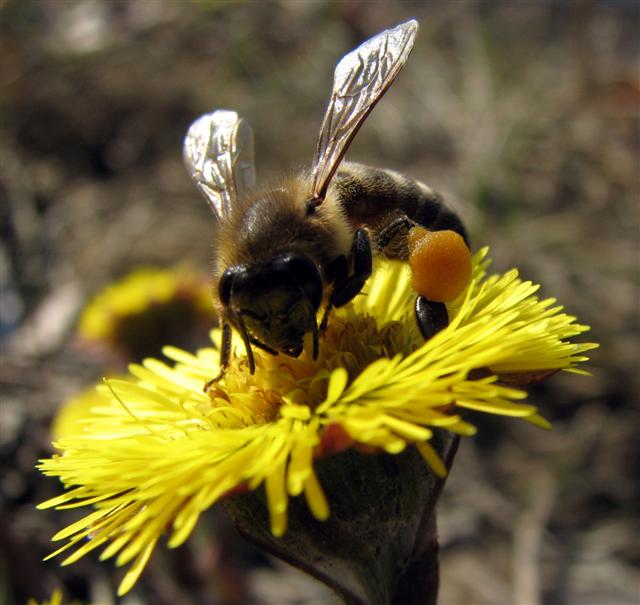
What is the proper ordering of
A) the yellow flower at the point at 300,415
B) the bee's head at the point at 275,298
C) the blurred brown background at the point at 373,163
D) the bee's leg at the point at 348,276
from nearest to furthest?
the yellow flower at the point at 300,415 → the bee's head at the point at 275,298 → the bee's leg at the point at 348,276 → the blurred brown background at the point at 373,163

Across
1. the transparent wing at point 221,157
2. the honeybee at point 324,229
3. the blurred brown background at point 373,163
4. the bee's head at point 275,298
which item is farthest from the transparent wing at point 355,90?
the blurred brown background at point 373,163

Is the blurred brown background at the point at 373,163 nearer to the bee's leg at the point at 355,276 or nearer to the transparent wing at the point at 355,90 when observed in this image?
the bee's leg at the point at 355,276

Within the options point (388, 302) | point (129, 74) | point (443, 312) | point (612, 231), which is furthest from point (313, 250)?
point (129, 74)

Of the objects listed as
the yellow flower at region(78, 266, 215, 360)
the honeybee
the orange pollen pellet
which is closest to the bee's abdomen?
the honeybee

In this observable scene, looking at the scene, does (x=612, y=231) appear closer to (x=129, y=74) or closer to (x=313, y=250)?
(x=313, y=250)

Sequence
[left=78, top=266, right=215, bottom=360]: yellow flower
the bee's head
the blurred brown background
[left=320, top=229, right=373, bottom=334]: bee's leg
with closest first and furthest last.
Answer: the bee's head, [left=320, top=229, right=373, bottom=334]: bee's leg, the blurred brown background, [left=78, top=266, right=215, bottom=360]: yellow flower

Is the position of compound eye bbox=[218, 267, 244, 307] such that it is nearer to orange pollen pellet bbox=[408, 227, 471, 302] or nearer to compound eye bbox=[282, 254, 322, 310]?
compound eye bbox=[282, 254, 322, 310]

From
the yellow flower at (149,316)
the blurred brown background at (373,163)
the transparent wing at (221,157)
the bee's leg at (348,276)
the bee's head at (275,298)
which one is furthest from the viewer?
the yellow flower at (149,316)

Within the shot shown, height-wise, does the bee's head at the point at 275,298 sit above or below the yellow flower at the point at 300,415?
above
